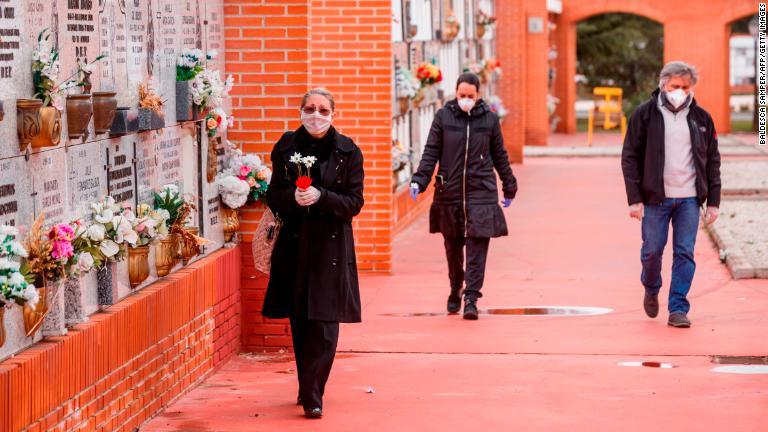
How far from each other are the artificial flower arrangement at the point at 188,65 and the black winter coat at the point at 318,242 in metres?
0.92

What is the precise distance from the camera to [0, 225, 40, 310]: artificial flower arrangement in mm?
5512

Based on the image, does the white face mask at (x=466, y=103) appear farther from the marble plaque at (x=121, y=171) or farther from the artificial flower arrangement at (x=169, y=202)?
the marble plaque at (x=121, y=171)

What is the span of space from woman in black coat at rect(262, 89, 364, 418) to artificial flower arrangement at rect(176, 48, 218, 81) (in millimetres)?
899

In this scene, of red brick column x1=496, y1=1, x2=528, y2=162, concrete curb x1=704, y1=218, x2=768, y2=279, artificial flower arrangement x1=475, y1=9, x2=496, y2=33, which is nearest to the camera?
concrete curb x1=704, y1=218, x2=768, y2=279

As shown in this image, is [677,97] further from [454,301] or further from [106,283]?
[106,283]

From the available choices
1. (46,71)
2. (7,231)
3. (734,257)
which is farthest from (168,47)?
(734,257)

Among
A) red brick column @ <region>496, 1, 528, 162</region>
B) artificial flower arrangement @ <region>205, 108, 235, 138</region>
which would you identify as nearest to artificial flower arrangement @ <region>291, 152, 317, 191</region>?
artificial flower arrangement @ <region>205, 108, 235, 138</region>

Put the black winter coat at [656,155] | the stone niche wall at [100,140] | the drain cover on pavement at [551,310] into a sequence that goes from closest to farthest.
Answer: the stone niche wall at [100,140], the black winter coat at [656,155], the drain cover on pavement at [551,310]

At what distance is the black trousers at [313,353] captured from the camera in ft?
25.9

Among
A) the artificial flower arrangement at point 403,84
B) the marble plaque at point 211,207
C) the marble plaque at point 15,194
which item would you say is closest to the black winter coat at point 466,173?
the marble plaque at point 211,207

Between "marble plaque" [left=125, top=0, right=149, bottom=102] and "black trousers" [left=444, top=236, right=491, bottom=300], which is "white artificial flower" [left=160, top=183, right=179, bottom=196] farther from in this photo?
"black trousers" [left=444, top=236, right=491, bottom=300]

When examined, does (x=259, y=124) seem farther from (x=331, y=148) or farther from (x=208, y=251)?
(x=331, y=148)

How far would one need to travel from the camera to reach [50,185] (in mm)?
6527

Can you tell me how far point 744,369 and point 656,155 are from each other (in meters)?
1.84
